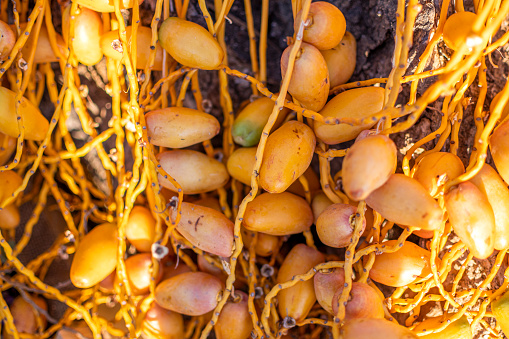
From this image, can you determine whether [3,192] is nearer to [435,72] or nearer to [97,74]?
[97,74]

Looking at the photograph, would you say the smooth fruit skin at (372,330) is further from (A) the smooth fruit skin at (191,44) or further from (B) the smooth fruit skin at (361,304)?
(A) the smooth fruit skin at (191,44)

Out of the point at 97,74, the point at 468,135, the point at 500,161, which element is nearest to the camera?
the point at 500,161

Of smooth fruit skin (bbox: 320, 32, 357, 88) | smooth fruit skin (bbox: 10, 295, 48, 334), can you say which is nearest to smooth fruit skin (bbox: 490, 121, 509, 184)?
smooth fruit skin (bbox: 320, 32, 357, 88)

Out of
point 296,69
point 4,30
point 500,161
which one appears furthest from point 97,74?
point 500,161

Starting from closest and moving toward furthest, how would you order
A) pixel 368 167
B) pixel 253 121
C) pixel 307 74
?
1. pixel 368 167
2. pixel 307 74
3. pixel 253 121

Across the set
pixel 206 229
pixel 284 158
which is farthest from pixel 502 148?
pixel 206 229

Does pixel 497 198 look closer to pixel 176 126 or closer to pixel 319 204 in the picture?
pixel 319 204
